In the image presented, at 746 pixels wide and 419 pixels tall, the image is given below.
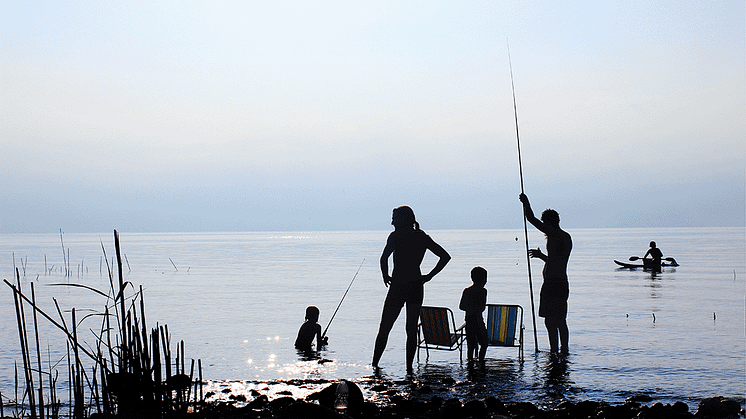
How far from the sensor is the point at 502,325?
9.80 m

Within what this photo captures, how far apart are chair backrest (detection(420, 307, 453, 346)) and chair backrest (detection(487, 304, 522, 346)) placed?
2.19 feet

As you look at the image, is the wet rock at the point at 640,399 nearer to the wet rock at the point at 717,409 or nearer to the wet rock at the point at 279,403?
the wet rock at the point at 717,409

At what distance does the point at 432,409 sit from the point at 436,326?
3159mm

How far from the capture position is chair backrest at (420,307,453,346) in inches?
378

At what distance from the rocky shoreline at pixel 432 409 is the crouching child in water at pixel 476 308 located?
2610 mm

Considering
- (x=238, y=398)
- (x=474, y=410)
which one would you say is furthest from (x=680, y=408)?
(x=238, y=398)

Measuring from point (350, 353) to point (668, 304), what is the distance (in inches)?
461

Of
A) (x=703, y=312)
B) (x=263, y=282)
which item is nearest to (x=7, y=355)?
(x=703, y=312)

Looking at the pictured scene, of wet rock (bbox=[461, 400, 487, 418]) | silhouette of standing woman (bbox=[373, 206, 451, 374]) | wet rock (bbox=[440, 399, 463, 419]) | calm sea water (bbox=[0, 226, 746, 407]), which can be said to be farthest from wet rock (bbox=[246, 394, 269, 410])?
silhouette of standing woman (bbox=[373, 206, 451, 374])

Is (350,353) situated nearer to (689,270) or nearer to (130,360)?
(130,360)

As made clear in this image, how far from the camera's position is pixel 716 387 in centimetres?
823

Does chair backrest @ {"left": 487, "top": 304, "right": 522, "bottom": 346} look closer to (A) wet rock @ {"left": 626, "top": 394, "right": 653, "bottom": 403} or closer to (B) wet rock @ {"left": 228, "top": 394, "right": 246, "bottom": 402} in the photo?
(A) wet rock @ {"left": 626, "top": 394, "right": 653, "bottom": 403}

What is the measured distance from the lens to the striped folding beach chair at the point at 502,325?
9719 mm

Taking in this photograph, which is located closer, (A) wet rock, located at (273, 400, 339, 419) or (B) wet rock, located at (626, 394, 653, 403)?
(A) wet rock, located at (273, 400, 339, 419)
